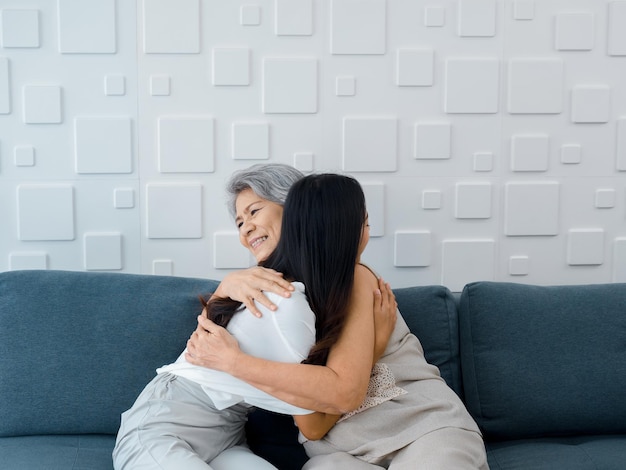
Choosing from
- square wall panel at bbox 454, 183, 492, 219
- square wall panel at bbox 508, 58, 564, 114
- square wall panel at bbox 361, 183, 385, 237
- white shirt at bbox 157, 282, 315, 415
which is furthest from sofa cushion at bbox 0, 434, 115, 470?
square wall panel at bbox 508, 58, 564, 114

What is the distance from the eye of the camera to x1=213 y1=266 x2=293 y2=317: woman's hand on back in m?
1.68

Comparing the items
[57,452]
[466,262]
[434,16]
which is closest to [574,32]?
[434,16]

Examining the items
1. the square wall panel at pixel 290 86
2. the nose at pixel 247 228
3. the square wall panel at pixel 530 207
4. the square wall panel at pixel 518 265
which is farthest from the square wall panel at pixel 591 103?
the nose at pixel 247 228

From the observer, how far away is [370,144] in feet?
8.00

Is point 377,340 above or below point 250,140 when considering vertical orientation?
below

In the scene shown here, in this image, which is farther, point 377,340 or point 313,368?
point 377,340

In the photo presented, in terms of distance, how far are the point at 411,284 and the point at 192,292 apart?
728 millimetres

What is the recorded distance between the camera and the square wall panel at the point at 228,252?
2.43m

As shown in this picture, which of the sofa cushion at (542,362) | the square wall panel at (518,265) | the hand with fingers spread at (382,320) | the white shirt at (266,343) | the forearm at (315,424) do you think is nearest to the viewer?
the white shirt at (266,343)

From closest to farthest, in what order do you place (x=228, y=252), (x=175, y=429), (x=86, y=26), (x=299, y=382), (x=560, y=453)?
(x=299, y=382) → (x=175, y=429) → (x=560, y=453) → (x=86, y=26) → (x=228, y=252)

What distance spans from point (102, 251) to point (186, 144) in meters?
0.42

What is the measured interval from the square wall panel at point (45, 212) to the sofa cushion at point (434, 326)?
1030 mm

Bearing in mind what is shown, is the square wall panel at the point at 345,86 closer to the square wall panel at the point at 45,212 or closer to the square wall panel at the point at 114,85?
the square wall panel at the point at 114,85

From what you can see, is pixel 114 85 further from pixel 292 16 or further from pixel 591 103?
pixel 591 103
